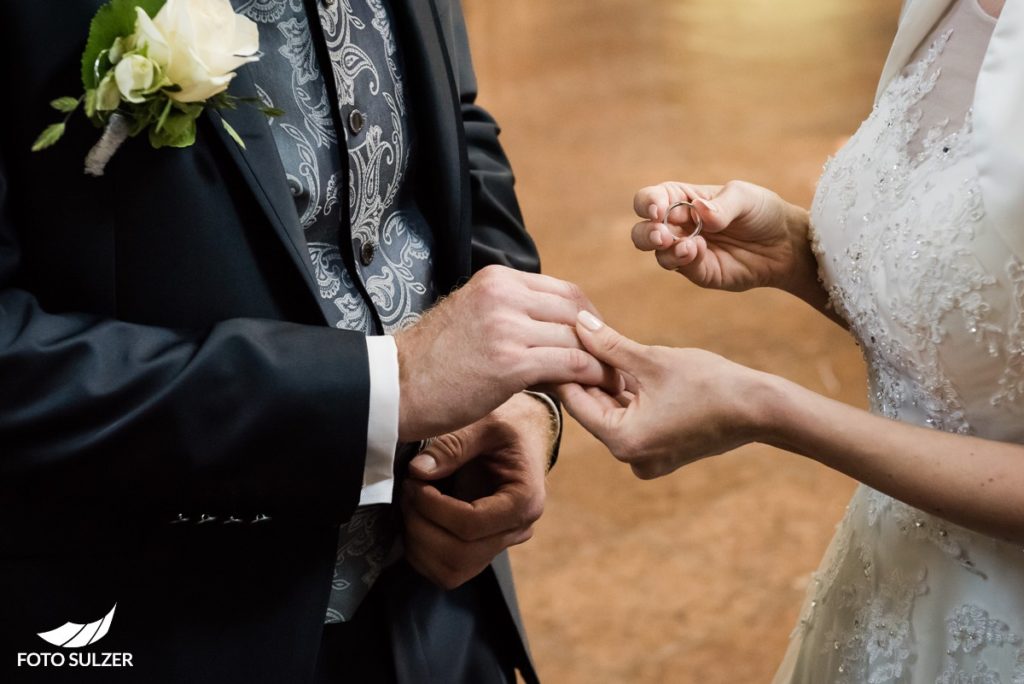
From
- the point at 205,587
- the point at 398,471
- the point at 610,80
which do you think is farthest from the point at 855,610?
the point at 610,80

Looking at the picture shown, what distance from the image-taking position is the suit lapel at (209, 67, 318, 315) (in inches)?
54.6

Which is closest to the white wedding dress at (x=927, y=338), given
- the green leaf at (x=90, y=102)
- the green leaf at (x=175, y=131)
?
the green leaf at (x=175, y=131)

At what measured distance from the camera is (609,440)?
1579 mm

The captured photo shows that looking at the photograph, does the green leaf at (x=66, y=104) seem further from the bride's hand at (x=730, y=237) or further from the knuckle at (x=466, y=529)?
the bride's hand at (x=730, y=237)

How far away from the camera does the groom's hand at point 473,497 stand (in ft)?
5.36

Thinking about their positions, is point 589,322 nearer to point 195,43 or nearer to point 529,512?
point 529,512

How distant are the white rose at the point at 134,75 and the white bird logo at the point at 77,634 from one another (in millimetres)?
658

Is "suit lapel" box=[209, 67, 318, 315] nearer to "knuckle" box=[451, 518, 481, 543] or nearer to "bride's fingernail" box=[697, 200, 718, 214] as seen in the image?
"knuckle" box=[451, 518, 481, 543]

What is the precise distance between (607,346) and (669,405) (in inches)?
4.9

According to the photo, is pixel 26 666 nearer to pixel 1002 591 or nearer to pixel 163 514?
pixel 163 514

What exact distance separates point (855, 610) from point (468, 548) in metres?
0.69

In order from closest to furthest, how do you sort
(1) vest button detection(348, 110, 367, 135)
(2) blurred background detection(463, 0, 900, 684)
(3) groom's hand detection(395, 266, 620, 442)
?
(3) groom's hand detection(395, 266, 620, 442)
(1) vest button detection(348, 110, 367, 135)
(2) blurred background detection(463, 0, 900, 684)

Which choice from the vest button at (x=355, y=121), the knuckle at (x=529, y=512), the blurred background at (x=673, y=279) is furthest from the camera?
the blurred background at (x=673, y=279)

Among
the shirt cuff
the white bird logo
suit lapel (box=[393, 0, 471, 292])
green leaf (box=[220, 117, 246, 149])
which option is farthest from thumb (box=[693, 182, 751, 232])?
the white bird logo
